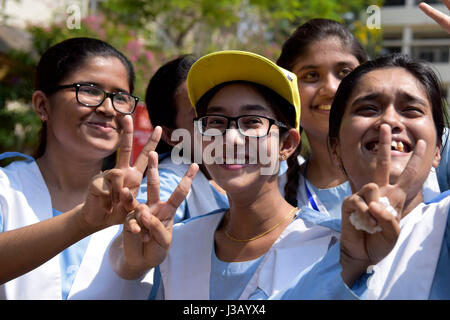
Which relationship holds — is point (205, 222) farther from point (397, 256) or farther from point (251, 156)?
point (397, 256)

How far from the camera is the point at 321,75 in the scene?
2635 mm

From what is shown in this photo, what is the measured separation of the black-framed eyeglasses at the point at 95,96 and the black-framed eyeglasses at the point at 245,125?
560mm

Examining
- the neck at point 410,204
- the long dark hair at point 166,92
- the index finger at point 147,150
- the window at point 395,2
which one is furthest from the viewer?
the window at point 395,2

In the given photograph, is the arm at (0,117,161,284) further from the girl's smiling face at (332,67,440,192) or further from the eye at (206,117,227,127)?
the girl's smiling face at (332,67,440,192)

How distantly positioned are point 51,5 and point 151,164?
33.0 ft

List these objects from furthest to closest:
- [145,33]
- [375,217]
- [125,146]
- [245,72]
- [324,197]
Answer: [145,33] < [324,197] < [245,72] < [125,146] < [375,217]

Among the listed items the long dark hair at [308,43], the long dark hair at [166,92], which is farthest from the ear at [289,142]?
the long dark hair at [166,92]

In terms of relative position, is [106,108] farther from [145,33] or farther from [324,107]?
[145,33]

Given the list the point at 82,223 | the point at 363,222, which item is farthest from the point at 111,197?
the point at 363,222

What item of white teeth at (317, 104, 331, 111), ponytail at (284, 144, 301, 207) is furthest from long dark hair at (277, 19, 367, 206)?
white teeth at (317, 104, 331, 111)

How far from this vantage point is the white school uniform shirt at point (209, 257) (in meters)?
1.76

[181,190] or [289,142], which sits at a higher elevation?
[289,142]

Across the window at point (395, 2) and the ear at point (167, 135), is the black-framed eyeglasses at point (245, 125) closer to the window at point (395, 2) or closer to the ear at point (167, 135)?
the ear at point (167, 135)

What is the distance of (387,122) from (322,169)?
1025mm
